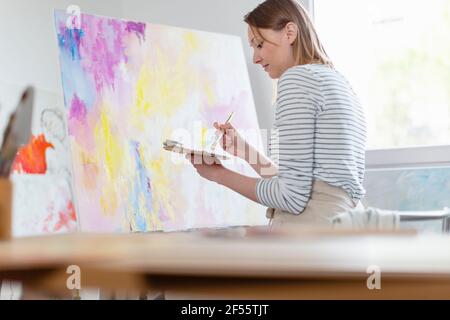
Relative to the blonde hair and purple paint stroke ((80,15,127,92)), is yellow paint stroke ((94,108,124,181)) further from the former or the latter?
the blonde hair

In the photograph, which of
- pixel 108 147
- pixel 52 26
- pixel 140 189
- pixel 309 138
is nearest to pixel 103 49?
pixel 108 147

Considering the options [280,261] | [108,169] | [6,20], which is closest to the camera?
[280,261]

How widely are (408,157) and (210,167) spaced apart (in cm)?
108

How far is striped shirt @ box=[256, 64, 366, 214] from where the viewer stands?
4.07ft

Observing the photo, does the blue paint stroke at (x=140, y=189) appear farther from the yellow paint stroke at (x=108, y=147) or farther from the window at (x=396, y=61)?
the window at (x=396, y=61)

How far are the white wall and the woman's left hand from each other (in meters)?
0.94

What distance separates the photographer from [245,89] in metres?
2.37

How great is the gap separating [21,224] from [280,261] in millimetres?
1704

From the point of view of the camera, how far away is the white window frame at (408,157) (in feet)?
7.52

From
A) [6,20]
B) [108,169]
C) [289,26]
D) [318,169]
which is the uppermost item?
[6,20]

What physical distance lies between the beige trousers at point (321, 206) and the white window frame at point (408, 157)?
1.07 meters

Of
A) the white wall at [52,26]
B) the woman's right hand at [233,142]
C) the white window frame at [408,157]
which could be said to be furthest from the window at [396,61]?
the woman's right hand at [233,142]
